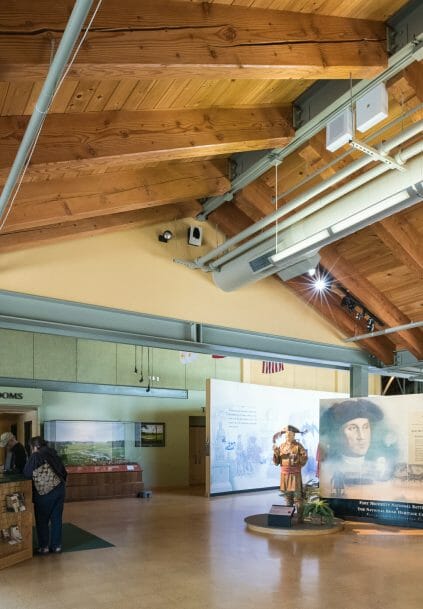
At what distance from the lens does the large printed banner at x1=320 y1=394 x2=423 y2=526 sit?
9869 mm

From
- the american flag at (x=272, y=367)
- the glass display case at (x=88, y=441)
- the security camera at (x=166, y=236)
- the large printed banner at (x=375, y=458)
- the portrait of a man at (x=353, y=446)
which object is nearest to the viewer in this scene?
the security camera at (x=166, y=236)

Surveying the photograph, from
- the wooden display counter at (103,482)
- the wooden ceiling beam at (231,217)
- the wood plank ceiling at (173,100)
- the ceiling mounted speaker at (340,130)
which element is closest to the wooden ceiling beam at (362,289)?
the wood plank ceiling at (173,100)

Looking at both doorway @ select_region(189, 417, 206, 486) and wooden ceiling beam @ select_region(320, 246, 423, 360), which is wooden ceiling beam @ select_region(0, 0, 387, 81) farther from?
doorway @ select_region(189, 417, 206, 486)

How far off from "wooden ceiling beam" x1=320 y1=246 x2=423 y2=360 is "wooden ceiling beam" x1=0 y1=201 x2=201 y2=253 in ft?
7.56

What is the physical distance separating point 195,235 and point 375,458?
4692 mm

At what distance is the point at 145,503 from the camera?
12836 mm

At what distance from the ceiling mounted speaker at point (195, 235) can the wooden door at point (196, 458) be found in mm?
8336

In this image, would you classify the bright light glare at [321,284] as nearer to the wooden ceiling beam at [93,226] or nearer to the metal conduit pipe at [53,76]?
the wooden ceiling beam at [93,226]

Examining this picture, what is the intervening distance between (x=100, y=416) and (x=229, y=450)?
10.3ft

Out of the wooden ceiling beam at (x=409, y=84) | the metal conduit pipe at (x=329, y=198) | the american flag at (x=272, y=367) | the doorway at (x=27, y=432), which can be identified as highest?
the wooden ceiling beam at (x=409, y=84)

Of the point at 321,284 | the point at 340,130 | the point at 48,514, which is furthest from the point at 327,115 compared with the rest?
the point at 48,514

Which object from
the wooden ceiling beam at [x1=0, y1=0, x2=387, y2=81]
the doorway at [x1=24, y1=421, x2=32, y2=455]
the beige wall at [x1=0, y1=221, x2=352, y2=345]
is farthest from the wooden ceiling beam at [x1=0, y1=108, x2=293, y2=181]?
the doorway at [x1=24, y1=421, x2=32, y2=455]

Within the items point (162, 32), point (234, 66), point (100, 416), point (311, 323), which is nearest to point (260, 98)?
point (234, 66)

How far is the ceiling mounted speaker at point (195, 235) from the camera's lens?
956 cm
